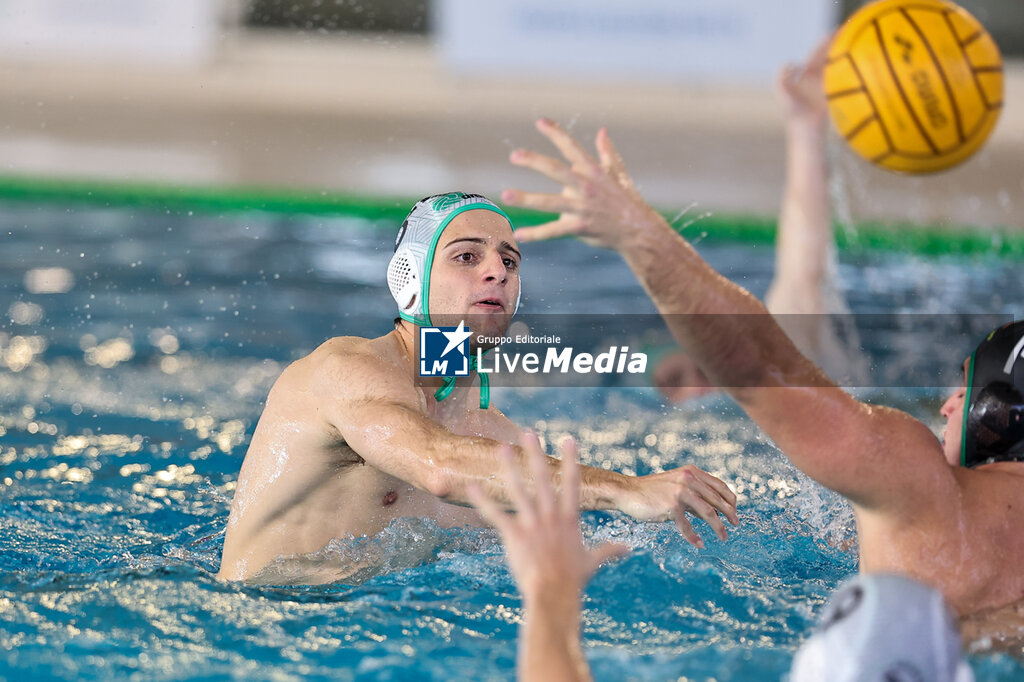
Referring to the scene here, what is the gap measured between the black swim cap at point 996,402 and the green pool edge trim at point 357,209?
20.5 feet

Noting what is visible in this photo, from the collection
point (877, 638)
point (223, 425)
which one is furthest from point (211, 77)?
point (877, 638)

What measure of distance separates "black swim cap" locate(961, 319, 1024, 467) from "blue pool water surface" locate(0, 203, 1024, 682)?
20.0 inches

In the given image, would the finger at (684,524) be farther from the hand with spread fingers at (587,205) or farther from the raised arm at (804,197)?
the raised arm at (804,197)

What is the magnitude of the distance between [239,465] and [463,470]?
233cm

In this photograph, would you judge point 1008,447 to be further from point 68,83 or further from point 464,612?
point 68,83

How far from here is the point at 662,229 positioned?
6.59ft

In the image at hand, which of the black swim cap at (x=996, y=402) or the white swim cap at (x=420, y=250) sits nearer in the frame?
the black swim cap at (x=996, y=402)

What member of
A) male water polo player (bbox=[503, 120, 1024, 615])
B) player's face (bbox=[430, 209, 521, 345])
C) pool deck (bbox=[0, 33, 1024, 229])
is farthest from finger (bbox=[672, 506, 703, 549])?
pool deck (bbox=[0, 33, 1024, 229])

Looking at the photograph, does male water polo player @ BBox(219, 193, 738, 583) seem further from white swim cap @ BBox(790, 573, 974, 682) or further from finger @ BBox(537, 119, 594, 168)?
white swim cap @ BBox(790, 573, 974, 682)

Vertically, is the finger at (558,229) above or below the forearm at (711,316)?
above

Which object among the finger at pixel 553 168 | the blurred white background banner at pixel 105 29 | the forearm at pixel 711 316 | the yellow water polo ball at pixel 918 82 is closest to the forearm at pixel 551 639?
the forearm at pixel 711 316

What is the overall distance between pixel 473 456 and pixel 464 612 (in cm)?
49

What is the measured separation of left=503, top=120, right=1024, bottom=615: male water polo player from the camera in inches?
78.4

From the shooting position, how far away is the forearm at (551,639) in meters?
1.70
